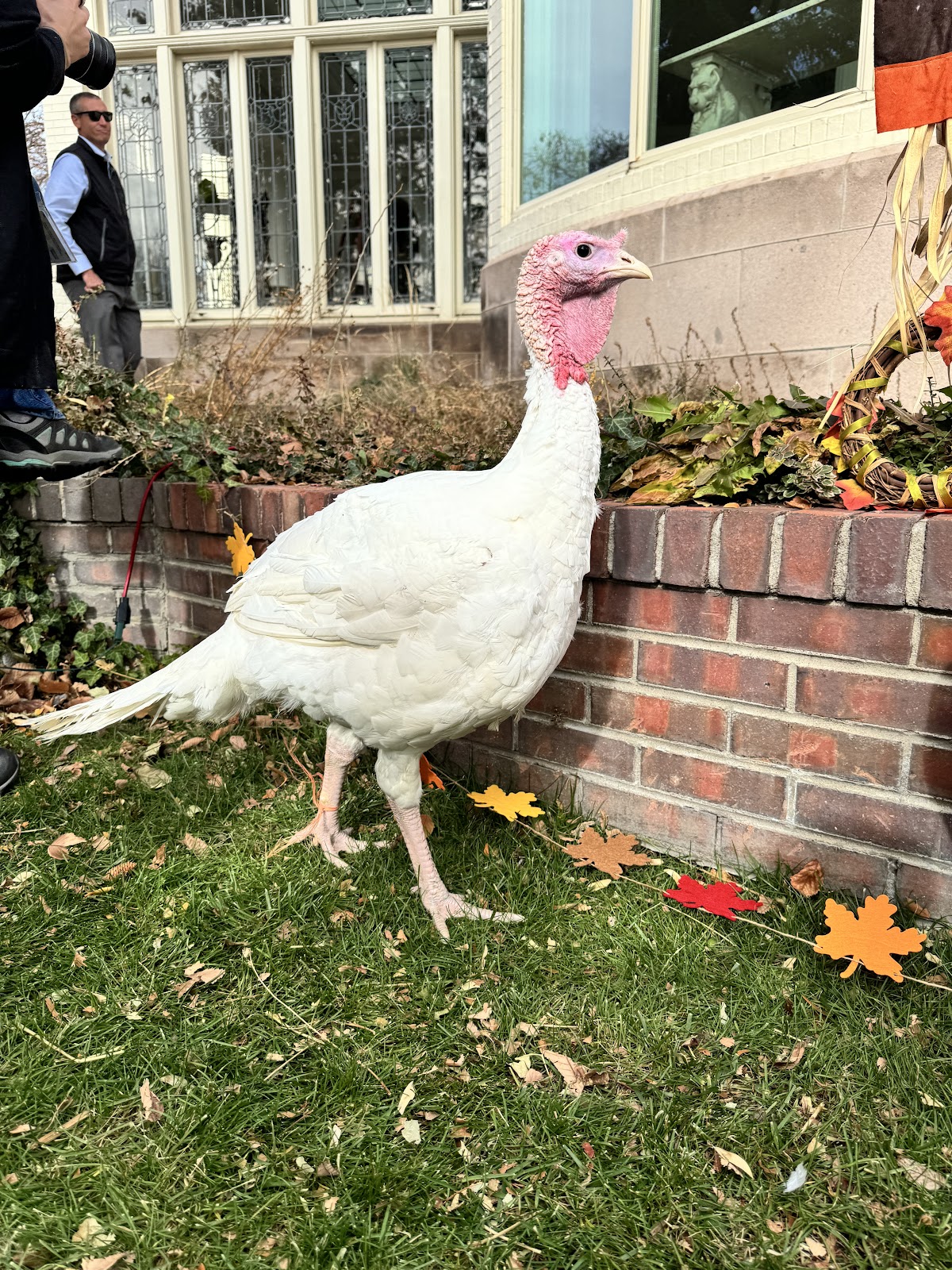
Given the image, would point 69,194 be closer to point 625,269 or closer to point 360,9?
point 625,269

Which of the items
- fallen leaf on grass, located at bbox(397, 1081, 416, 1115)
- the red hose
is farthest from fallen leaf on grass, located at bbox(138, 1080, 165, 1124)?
the red hose

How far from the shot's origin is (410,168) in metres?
9.72

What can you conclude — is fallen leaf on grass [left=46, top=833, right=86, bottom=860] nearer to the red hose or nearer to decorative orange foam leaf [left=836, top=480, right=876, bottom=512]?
the red hose

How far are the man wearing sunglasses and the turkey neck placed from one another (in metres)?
4.68

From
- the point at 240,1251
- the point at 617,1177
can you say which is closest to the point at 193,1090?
the point at 240,1251

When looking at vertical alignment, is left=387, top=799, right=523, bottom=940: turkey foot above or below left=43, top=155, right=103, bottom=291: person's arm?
below

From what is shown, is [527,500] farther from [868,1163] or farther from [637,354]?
[637,354]

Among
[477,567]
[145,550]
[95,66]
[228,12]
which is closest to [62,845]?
[477,567]

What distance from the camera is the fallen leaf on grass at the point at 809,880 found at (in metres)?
2.14

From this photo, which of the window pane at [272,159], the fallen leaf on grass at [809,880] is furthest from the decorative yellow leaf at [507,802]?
the window pane at [272,159]

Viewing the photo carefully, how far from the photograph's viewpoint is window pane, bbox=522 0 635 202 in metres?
6.26

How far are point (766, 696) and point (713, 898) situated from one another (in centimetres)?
53

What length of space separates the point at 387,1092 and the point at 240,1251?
1.30 ft

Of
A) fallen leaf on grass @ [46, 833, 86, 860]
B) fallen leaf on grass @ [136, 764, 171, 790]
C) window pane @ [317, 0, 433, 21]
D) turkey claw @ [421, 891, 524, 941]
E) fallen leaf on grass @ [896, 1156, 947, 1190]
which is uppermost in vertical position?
window pane @ [317, 0, 433, 21]
